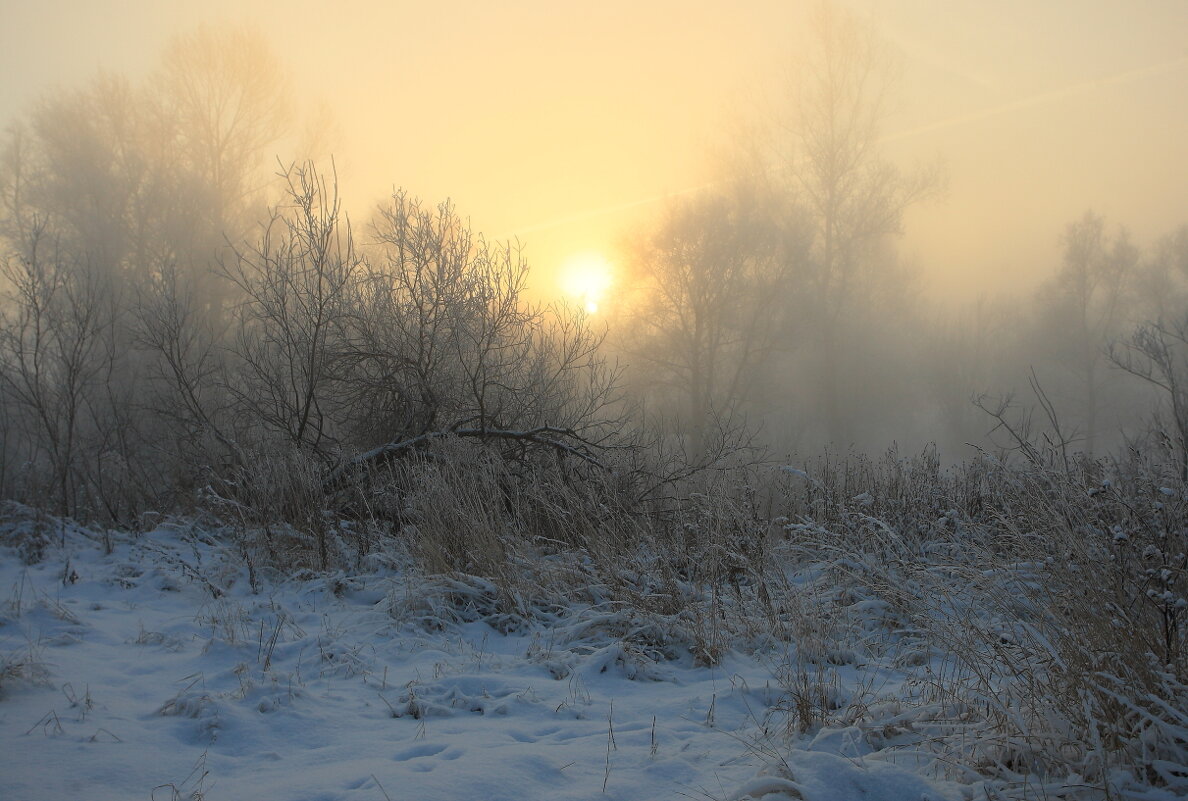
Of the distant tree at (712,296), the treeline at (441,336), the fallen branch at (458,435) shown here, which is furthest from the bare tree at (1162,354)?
the distant tree at (712,296)

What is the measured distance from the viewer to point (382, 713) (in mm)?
3219

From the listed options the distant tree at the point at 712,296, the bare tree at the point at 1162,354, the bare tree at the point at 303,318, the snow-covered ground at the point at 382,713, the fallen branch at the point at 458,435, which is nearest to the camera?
the snow-covered ground at the point at 382,713

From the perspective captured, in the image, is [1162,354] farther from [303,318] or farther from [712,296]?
[303,318]

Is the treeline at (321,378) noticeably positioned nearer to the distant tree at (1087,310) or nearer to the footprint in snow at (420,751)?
the footprint in snow at (420,751)

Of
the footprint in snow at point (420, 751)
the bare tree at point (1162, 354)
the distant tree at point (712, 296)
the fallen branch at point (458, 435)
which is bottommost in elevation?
the footprint in snow at point (420, 751)

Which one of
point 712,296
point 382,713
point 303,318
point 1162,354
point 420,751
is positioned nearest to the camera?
point 420,751

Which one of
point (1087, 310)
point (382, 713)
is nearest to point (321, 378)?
point (382, 713)

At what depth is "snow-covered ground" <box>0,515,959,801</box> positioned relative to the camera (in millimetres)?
2377

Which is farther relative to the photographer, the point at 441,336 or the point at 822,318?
the point at 822,318

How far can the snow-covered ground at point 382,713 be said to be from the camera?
2.38 meters

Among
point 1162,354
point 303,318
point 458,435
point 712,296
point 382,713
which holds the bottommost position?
point 382,713

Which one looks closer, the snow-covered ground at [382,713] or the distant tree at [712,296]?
the snow-covered ground at [382,713]

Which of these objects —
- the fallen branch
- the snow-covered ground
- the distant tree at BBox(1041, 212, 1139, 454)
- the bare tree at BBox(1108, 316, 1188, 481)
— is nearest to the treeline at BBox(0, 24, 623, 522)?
the fallen branch

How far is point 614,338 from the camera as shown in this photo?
83.4 ft
